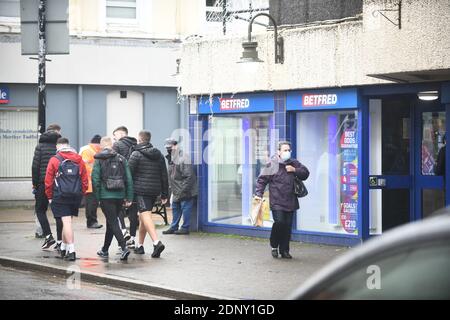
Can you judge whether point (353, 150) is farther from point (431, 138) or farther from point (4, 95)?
point (4, 95)

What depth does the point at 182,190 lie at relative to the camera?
16.5 metres

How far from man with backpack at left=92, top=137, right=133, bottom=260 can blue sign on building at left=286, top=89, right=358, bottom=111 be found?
11.7ft

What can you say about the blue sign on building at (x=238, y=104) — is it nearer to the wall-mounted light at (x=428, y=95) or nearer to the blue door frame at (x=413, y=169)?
the blue door frame at (x=413, y=169)

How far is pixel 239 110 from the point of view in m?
16.0

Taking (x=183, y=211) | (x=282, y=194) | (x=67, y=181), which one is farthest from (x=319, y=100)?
(x=67, y=181)

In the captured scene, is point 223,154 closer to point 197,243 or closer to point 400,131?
point 197,243

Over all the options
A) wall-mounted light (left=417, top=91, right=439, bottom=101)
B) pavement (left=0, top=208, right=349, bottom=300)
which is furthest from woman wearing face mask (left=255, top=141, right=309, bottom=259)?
wall-mounted light (left=417, top=91, right=439, bottom=101)

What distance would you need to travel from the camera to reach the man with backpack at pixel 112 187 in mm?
12828

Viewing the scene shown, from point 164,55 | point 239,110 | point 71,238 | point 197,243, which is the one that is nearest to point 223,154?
point 239,110

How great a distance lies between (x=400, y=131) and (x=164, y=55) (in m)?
11.1

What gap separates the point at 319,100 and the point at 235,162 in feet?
8.32

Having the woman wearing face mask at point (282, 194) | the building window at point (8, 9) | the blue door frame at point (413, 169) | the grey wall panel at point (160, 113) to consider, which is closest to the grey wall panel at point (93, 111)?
the grey wall panel at point (160, 113)

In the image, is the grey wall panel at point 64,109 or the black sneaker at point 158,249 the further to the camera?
the grey wall panel at point 64,109

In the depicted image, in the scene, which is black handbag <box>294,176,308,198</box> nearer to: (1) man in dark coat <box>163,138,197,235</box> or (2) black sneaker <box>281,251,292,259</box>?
(2) black sneaker <box>281,251,292,259</box>
